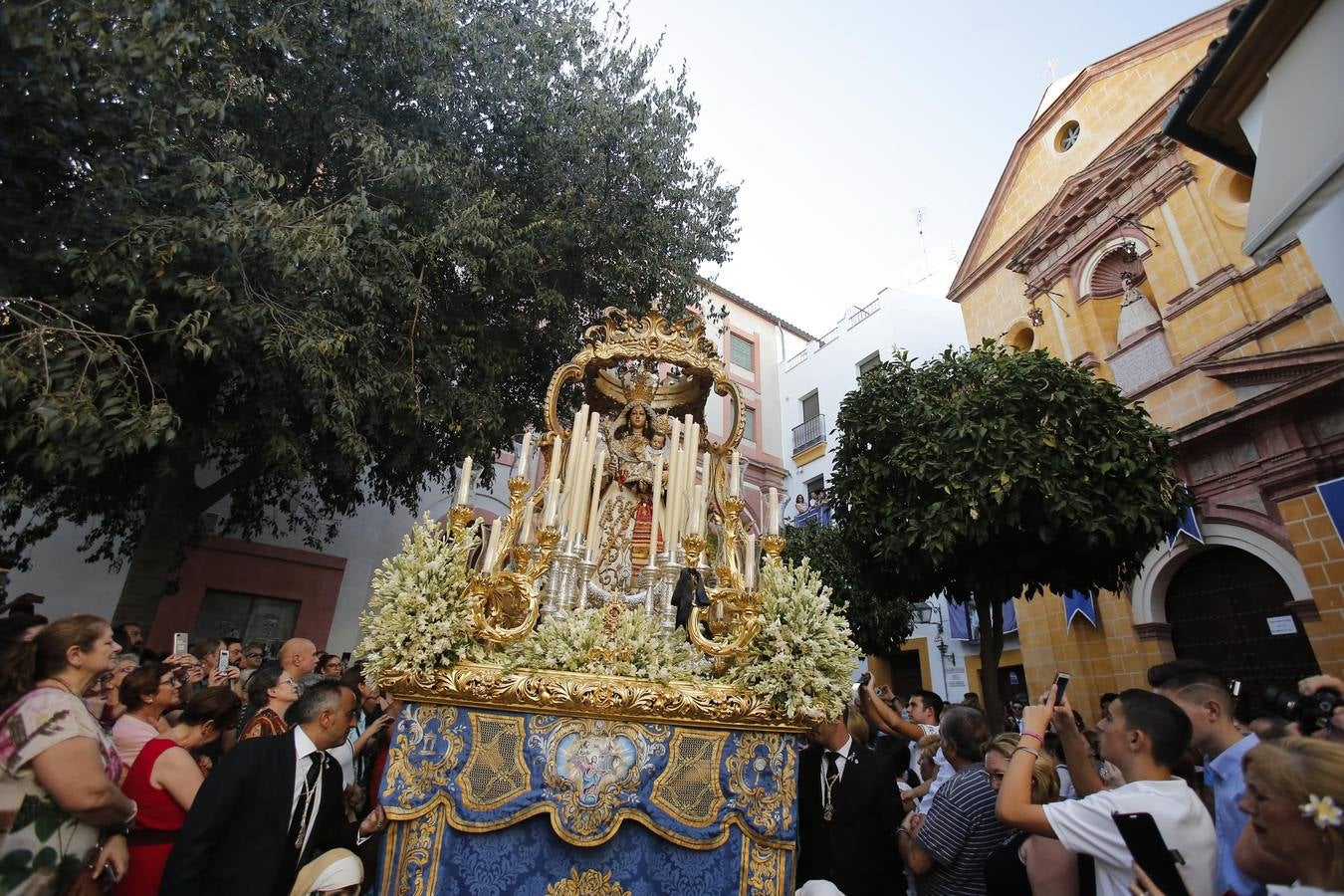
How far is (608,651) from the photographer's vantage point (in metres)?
3.42

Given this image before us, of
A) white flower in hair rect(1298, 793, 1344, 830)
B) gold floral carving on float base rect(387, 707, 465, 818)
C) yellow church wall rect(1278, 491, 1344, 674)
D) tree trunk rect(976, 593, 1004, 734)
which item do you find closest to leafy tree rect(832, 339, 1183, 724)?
tree trunk rect(976, 593, 1004, 734)

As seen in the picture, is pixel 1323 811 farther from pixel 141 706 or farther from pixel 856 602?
pixel 856 602

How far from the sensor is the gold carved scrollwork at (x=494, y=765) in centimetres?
304

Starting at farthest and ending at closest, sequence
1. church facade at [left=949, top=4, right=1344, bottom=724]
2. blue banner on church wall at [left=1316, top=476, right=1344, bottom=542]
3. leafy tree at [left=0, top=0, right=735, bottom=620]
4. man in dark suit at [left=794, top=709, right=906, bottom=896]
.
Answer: church facade at [left=949, top=4, right=1344, bottom=724] < blue banner on church wall at [left=1316, top=476, right=1344, bottom=542] < leafy tree at [left=0, top=0, right=735, bottom=620] < man in dark suit at [left=794, top=709, right=906, bottom=896]

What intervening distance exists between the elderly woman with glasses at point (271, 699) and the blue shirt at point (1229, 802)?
402cm

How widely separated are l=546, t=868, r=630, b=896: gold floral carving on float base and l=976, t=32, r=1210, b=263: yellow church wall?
14.6 m

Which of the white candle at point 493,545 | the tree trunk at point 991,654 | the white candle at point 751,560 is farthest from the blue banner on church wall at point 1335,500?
the white candle at point 493,545

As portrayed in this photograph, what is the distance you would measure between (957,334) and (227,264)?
746 inches

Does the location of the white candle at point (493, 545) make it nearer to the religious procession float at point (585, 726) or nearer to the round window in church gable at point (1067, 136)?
the religious procession float at point (585, 726)

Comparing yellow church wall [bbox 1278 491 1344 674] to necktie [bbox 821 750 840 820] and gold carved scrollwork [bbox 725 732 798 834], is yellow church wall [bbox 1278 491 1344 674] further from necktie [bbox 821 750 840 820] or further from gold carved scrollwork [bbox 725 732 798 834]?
gold carved scrollwork [bbox 725 732 798 834]

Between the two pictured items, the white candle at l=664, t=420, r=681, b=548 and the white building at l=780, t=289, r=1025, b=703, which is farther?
the white building at l=780, t=289, r=1025, b=703

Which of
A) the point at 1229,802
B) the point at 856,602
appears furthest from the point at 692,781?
the point at 856,602

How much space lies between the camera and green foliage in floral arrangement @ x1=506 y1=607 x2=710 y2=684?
3.36 metres

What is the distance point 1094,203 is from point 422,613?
14237mm
